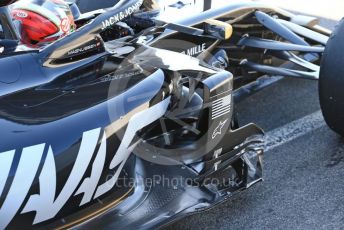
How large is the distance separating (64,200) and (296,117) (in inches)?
82.0

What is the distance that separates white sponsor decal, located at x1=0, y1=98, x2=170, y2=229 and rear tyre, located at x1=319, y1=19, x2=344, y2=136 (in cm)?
110

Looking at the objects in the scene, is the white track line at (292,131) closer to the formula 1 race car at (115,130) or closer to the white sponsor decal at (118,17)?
the formula 1 race car at (115,130)

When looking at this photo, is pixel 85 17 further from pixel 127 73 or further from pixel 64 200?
pixel 64 200

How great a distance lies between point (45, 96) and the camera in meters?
2.05

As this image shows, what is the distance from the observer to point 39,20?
7.86ft

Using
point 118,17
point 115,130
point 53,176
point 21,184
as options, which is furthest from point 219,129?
point 21,184

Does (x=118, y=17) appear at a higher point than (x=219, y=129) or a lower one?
higher

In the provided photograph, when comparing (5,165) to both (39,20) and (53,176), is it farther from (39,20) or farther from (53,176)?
(39,20)

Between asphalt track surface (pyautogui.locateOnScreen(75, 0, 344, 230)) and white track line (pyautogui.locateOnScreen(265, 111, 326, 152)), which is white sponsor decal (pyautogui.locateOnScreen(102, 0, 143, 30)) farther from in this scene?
white track line (pyautogui.locateOnScreen(265, 111, 326, 152))

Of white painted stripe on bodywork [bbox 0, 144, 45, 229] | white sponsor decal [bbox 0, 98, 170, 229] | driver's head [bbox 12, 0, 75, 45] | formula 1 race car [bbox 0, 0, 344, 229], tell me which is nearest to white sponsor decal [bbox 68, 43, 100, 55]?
formula 1 race car [bbox 0, 0, 344, 229]

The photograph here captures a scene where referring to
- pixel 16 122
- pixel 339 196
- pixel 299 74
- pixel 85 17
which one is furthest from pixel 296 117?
pixel 16 122

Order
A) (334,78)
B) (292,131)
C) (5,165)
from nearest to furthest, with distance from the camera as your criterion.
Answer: (5,165)
(334,78)
(292,131)

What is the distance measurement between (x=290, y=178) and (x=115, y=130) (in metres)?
1.24

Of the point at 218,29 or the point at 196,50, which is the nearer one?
the point at 218,29
